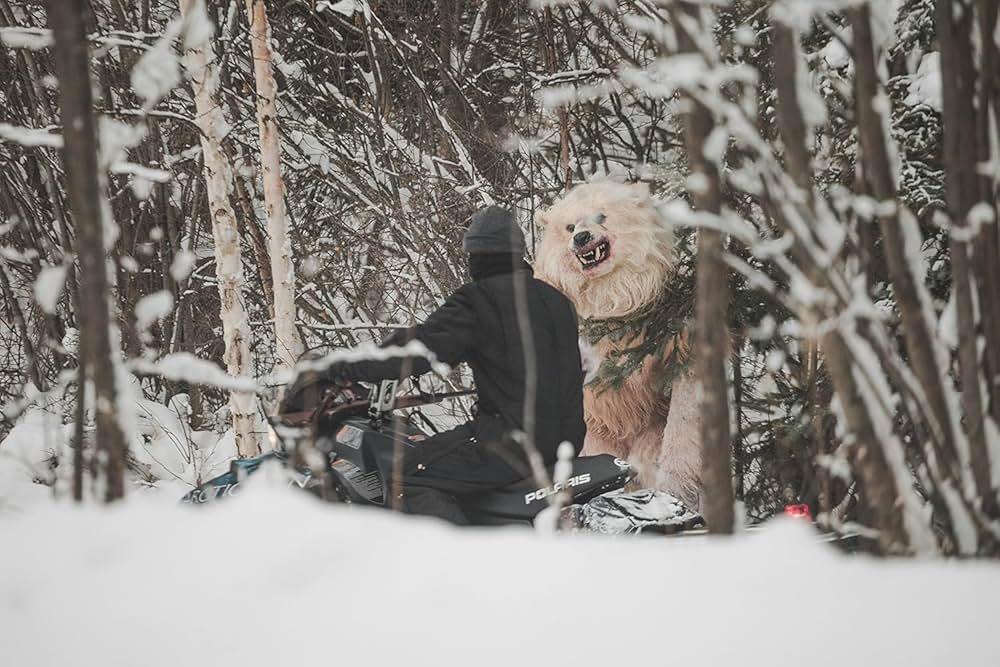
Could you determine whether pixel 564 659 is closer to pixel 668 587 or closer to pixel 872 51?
pixel 668 587

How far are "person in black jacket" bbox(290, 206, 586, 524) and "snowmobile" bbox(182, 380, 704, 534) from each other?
0.08 m

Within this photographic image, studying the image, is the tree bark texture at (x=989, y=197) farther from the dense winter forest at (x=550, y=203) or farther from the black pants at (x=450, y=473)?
the black pants at (x=450, y=473)

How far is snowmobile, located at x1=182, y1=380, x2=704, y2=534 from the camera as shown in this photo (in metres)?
2.95

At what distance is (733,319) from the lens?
4309 millimetres

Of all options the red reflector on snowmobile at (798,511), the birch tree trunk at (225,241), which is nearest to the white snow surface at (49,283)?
the red reflector on snowmobile at (798,511)

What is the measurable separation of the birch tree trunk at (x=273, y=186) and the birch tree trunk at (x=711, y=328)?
4.53 m

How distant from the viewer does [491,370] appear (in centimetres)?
313

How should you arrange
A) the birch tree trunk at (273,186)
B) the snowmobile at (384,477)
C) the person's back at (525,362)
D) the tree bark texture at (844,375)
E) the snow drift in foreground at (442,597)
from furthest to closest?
1. the birch tree trunk at (273,186)
2. the person's back at (525,362)
3. the snowmobile at (384,477)
4. the tree bark texture at (844,375)
5. the snow drift in foreground at (442,597)

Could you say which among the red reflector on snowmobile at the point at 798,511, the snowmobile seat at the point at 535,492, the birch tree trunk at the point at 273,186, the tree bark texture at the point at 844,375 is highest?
the birch tree trunk at the point at 273,186

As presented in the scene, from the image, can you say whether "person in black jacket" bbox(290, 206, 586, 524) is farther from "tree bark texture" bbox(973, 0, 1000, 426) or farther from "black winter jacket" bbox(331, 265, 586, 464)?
"tree bark texture" bbox(973, 0, 1000, 426)

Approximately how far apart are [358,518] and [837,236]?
0.89 metres

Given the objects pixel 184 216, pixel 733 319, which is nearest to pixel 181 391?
pixel 184 216

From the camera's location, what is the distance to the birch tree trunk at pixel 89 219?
145 centimetres

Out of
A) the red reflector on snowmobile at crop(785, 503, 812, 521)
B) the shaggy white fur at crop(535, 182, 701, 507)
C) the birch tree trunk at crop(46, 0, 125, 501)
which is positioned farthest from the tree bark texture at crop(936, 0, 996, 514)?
the shaggy white fur at crop(535, 182, 701, 507)
